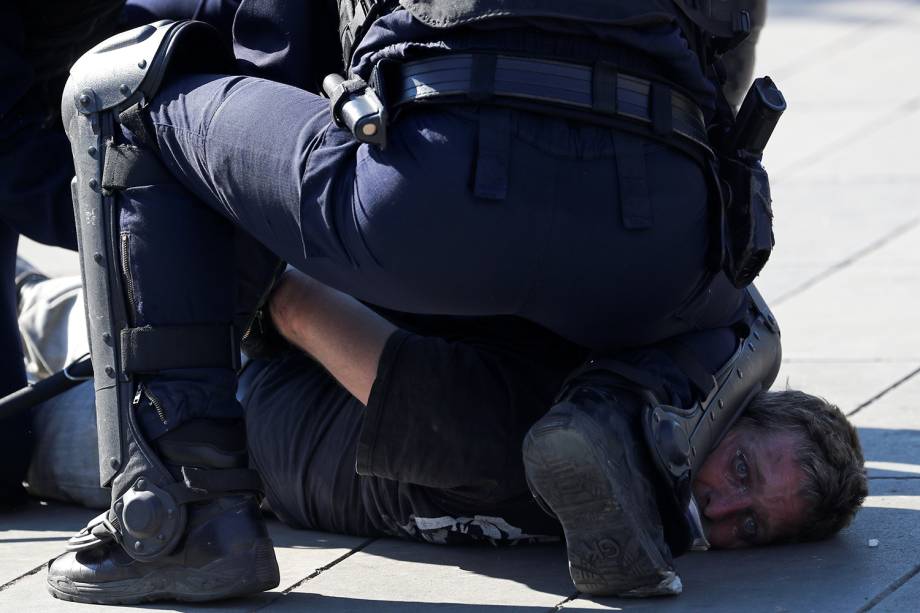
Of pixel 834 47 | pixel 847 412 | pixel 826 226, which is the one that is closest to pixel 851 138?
pixel 826 226

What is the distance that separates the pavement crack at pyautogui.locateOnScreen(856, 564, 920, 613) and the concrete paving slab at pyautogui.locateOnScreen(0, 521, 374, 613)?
39.4 inches

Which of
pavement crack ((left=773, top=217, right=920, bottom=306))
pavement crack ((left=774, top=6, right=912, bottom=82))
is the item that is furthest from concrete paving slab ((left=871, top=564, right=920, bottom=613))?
pavement crack ((left=774, top=6, right=912, bottom=82))

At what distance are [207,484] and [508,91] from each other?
0.84 m

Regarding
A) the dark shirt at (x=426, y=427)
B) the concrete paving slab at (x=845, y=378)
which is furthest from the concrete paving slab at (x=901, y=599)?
the concrete paving slab at (x=845, y=378)

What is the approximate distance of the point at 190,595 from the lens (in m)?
2.70

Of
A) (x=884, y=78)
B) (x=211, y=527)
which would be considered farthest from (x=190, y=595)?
(x=884, y=78)

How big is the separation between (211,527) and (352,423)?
1.83 feet

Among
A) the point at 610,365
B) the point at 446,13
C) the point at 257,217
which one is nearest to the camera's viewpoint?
the point at 446,13

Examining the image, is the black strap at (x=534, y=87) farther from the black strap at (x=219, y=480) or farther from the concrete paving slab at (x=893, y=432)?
the concrete paving slab at (x=893, y=432)

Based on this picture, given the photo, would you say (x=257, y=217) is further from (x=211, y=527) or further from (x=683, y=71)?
(x=683, y=71)

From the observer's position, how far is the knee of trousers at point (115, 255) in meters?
2.67

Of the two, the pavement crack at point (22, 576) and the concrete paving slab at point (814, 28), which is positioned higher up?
the concrete paving slab at point (814, 28)

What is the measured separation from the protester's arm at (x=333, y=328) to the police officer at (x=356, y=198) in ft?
0.93

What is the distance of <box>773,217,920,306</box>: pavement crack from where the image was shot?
4.95m
